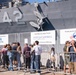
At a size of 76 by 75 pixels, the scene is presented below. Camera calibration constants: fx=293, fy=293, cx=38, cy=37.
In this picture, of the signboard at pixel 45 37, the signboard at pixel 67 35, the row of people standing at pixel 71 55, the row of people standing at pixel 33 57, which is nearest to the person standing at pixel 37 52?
the row of people standing at pixel 33 57

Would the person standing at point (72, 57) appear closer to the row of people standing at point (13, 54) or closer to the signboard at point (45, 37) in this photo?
the row of people standing at point (13, 54)

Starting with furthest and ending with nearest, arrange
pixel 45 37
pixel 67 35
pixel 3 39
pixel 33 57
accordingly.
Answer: pixel 3 39 < pixel 45 37 < pixel 67 35 < pixel 33 57

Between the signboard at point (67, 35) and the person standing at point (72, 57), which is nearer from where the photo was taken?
the person standing at point (72, 57)

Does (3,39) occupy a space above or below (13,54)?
above

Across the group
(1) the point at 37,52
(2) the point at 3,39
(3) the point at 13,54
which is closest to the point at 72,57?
(1) the point at 37,52

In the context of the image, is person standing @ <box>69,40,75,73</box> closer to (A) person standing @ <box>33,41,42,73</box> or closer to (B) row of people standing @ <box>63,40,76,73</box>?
(B) row of people standing @ <box>63,40,76,73</box>

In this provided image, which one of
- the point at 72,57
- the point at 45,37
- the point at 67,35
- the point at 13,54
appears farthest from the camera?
the point at 45,37

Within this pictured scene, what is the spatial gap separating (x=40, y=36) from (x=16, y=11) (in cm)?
513

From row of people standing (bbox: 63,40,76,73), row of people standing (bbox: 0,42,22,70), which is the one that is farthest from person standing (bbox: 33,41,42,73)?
row of people standing (bbox: 0,42,22,70)

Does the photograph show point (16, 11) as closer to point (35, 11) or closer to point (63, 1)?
point (35, 11)

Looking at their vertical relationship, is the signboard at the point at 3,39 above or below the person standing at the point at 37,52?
above

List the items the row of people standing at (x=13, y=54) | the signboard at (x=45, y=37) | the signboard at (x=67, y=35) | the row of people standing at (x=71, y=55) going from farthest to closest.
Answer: the signboard at (x=45, y=37), the signboard at (x=67, y=35), the row of people standing at (x=13, y=54), the row of people standing at (x=71, y=55)

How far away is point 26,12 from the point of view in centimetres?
2381

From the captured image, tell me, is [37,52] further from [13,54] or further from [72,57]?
Result: [13,54]
